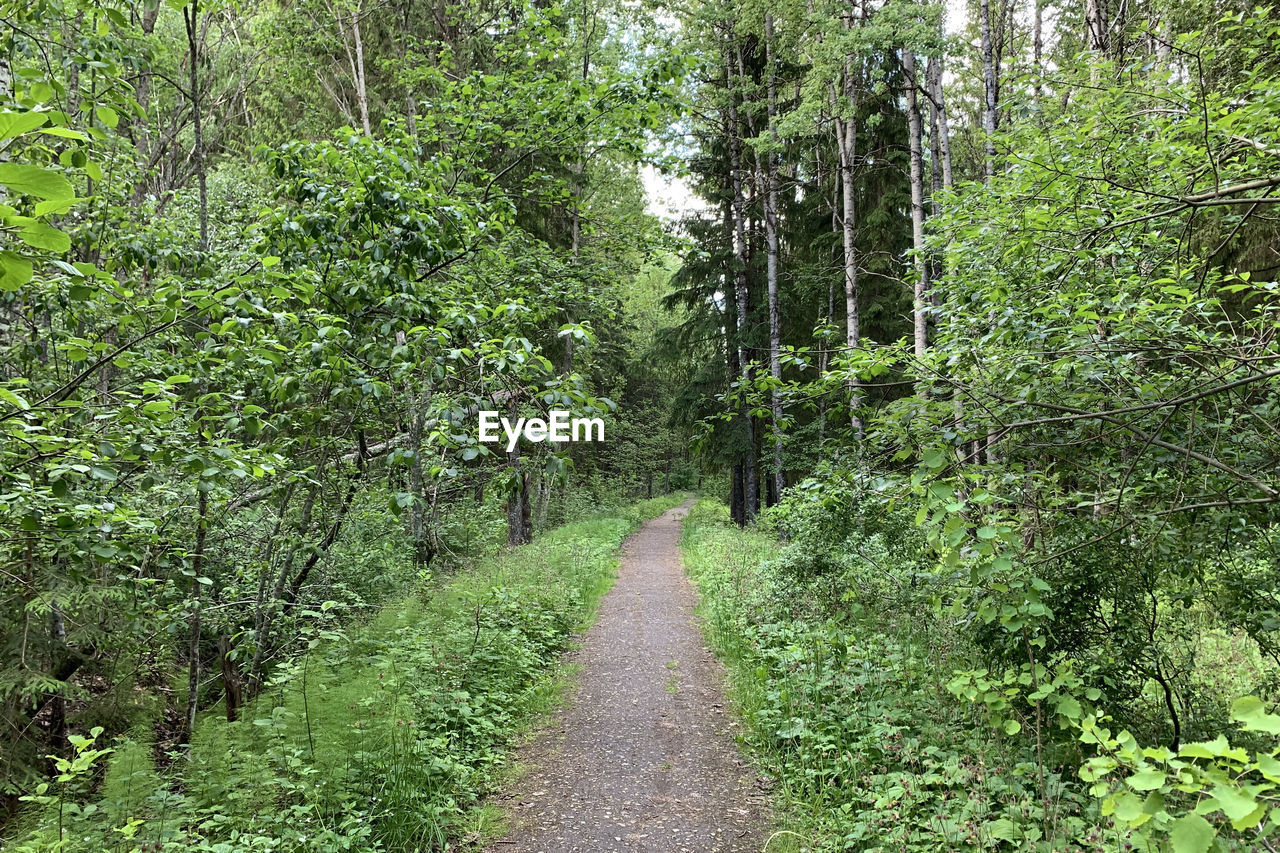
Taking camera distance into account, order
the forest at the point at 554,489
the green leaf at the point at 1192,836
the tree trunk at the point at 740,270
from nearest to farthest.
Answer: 1. the green leaf at the point at 1192,836
2. the forest at the point at 554,489
3. the tree trunk at the point at 740,270

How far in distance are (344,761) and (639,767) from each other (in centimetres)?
228

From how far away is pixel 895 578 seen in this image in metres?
6.46

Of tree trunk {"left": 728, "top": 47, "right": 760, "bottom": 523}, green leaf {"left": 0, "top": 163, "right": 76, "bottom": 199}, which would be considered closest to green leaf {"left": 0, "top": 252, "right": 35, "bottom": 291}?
green leaf {"left": 0, "top": 163, "right": 76, "bottom": 199}

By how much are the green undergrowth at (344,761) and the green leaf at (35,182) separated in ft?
8.50

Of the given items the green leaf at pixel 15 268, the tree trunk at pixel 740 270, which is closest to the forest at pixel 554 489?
the green leaf at pixel 15 268

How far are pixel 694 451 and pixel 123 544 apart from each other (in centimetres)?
353

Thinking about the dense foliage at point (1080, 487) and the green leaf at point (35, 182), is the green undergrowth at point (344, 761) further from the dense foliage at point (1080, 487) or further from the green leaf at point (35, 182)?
the green leaf at point (35, 182)

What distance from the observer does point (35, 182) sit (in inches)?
39.7

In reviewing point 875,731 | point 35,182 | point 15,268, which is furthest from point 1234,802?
point 875,731

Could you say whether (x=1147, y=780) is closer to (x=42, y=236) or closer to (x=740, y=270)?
(x=42, y=236)

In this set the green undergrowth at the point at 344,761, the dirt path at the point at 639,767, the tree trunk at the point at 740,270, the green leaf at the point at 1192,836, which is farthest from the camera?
the tree trunk at the point at 740,270

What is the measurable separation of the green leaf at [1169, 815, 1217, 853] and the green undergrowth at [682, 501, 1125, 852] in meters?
1.89

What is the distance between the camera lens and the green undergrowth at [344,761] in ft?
10.8

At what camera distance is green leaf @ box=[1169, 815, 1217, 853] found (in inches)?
53.4
